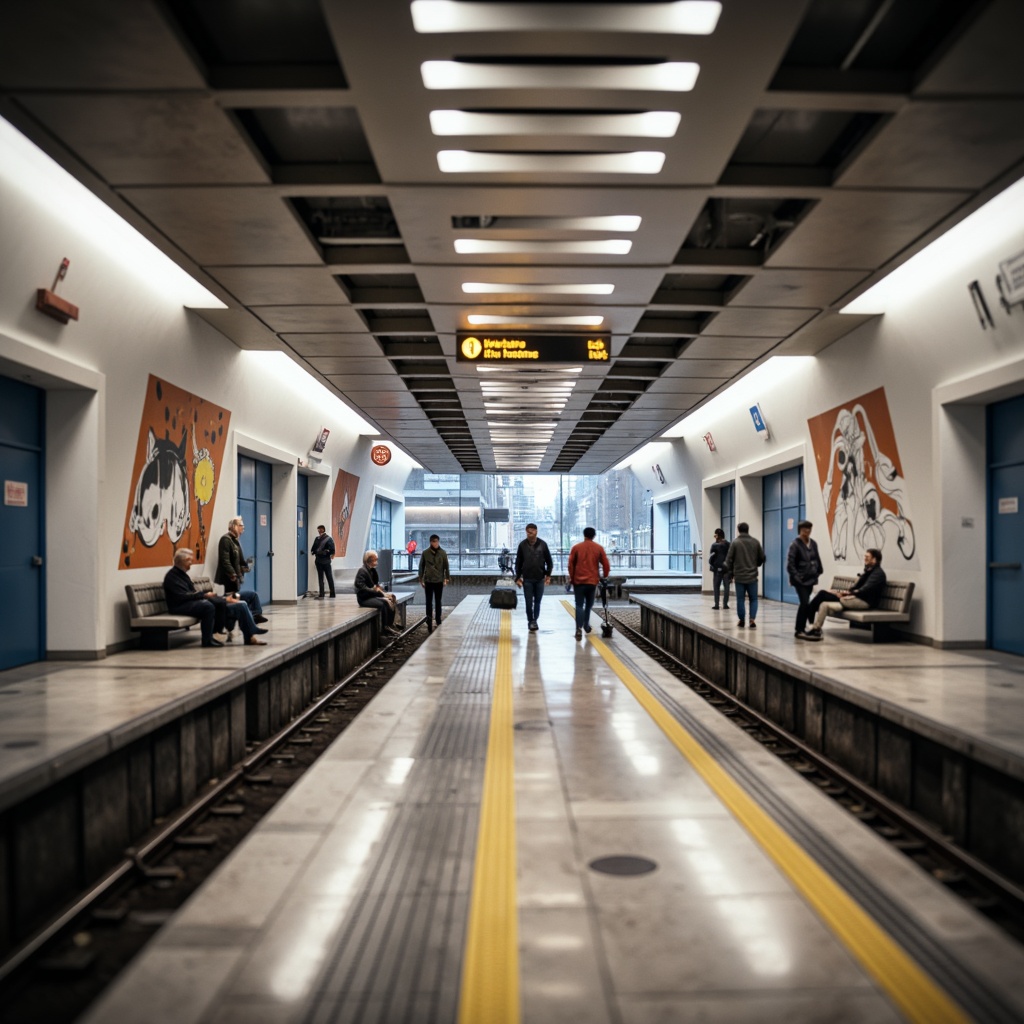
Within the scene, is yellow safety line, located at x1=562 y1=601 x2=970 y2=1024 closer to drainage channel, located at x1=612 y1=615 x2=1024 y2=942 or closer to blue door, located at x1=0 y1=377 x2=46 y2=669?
drainage channel, located at x1=612 y1=615 x2=1024 y2=942

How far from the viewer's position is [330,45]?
565 centimetres

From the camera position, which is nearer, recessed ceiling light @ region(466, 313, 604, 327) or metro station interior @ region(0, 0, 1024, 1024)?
metro station interior @ region(0, 0, 1024, 1024)

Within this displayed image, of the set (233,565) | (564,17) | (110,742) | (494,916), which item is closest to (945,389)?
(564,17)

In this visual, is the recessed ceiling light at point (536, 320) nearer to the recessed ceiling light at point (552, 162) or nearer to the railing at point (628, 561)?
the recessed ceiling light at point (552, 162)

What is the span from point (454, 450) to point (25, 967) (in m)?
25.1

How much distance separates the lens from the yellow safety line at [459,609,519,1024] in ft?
9.73

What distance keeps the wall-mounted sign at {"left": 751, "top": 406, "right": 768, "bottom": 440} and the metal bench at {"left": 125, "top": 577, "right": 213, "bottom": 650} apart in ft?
40.5

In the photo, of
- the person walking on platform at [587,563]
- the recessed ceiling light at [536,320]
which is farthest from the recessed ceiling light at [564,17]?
the person walking on platform at [587,563]

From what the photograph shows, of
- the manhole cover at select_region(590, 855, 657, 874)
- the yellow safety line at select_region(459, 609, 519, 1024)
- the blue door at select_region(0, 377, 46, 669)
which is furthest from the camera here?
the blue door at select_region(0, 377, 46, 669)

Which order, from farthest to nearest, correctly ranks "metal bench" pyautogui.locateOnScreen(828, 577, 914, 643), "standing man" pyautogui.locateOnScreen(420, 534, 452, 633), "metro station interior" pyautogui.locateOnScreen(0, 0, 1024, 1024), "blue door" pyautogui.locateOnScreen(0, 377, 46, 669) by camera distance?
"standing man" pyautogui.locateOnScreen(420, 534, 452, 633), "metal bench" pyautogui.locateOnScreen(828, 577, 914, 643), "blue door" pyautogui.locateOnScreen(0, 377, 46, 669), "metro station interior" pyautogui.locateOnScreen(0, 0, 1024, 1024)

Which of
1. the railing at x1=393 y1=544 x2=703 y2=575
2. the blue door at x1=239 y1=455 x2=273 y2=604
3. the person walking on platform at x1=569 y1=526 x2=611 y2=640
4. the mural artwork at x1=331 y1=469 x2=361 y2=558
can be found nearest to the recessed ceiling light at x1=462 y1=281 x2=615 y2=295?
the person walking on platform at x1=569 y1=526 x2=611 y2=640

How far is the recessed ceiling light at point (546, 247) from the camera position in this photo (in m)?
Result: 8.96

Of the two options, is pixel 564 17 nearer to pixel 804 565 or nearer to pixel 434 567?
pixel 804 565

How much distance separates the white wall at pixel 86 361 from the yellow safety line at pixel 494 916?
5664 millimetres
